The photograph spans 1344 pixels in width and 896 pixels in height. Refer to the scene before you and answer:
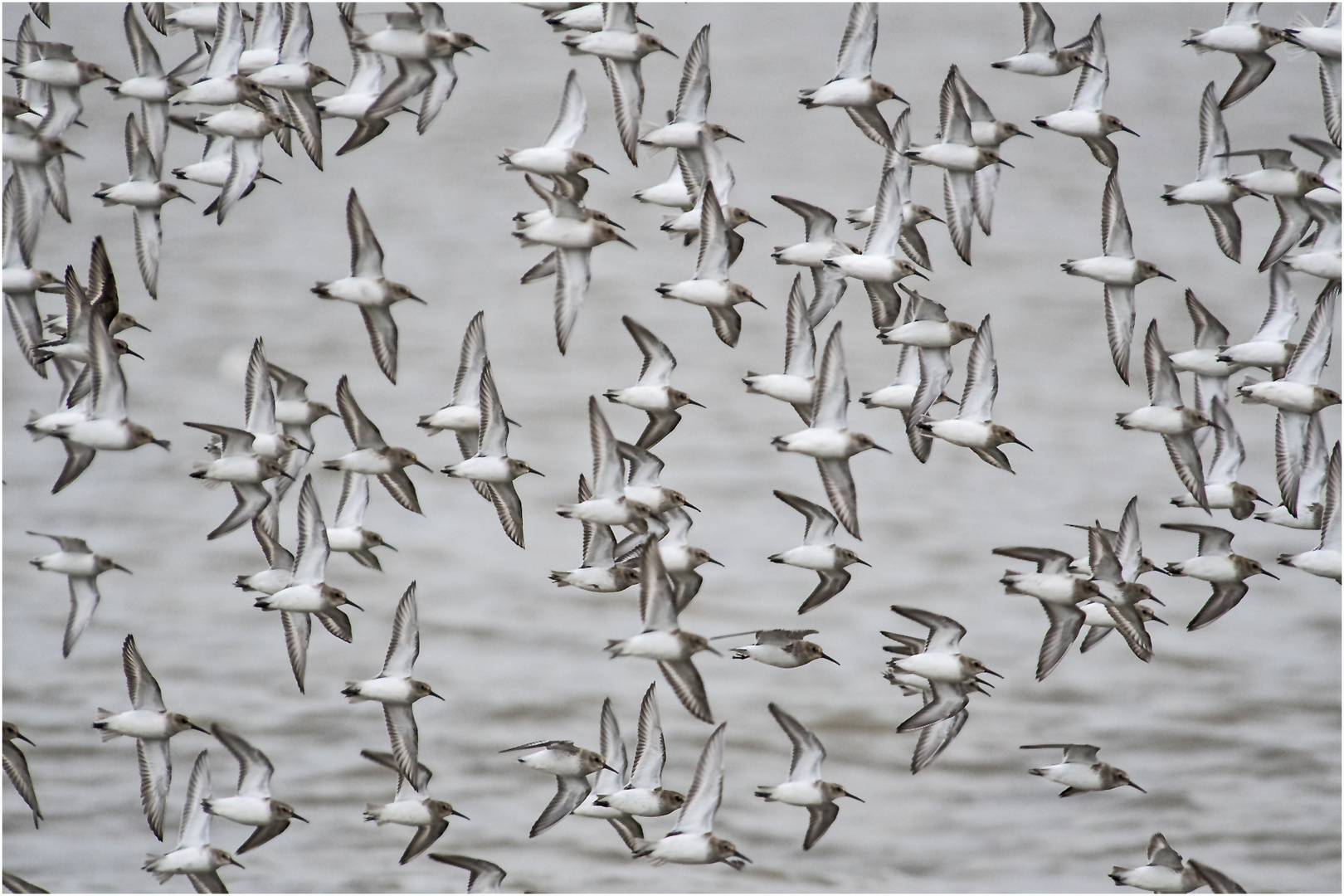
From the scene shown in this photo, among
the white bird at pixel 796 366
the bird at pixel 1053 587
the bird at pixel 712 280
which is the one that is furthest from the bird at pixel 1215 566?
the bird at pixel 712 280

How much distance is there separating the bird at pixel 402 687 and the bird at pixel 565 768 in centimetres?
62

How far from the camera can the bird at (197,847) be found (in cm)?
855

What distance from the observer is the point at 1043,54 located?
9.09 m

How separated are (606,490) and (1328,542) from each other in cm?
389

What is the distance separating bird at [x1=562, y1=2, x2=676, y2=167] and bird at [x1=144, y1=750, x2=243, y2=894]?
12.6 ft

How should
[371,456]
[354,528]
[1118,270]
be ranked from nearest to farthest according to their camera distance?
1. [371,456]
2. [1118,270]
3. [354,528]

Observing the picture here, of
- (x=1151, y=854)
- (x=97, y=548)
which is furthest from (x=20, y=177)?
(x=97, y=548)

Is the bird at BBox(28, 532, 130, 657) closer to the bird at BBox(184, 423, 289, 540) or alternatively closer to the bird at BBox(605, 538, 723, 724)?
the bird at BBox(184, 423, 289, 540)

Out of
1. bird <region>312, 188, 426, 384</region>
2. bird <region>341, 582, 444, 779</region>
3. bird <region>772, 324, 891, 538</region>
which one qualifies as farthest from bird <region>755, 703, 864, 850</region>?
bird <region>312, 188, 426, 384</region>

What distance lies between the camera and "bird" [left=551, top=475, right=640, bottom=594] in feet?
28.1

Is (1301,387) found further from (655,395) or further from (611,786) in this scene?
(611,786)

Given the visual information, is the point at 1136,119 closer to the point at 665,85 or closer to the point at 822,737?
the point at 665,85

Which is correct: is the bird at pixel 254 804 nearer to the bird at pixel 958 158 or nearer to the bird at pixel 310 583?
the bird at pixel 310 583

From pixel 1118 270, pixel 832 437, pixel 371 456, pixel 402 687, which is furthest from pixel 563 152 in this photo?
pixel 1118 270
